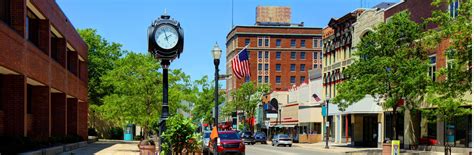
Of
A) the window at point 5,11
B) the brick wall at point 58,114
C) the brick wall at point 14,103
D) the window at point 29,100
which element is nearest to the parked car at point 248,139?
the brick wall at point 58,114

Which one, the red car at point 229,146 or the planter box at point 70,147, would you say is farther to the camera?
the planter box at point 70,147

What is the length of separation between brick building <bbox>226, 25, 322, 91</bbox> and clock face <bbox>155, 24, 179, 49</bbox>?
4519 inches

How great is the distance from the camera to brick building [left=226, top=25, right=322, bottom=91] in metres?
126

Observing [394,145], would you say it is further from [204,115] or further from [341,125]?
[204,115]

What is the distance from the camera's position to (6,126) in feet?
85.7

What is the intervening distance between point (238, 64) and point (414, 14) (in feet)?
64.5

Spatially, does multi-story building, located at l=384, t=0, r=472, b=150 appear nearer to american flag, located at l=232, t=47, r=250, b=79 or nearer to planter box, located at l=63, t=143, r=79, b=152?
american flag, located at l=232, t=47, r=250, b=79

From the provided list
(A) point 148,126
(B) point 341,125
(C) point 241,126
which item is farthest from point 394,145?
(C) point 241,126

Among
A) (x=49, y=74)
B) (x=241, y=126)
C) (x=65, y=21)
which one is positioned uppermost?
(x=65, y=21)

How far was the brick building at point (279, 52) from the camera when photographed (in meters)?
126

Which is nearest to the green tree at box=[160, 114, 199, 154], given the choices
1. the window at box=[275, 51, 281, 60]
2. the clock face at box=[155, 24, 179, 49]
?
the clock face at box=[155, 24, 179, 49]

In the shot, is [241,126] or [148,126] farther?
[241,126]

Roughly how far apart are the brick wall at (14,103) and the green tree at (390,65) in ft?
61.4

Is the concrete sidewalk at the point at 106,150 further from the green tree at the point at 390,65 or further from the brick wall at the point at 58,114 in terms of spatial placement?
the green tree at the point at 390,65
